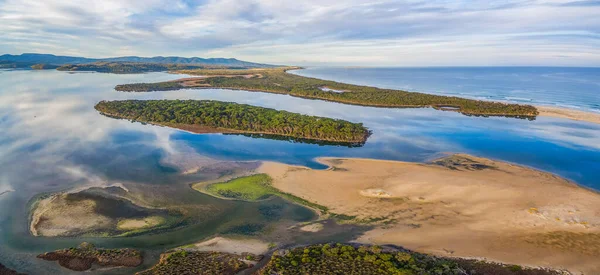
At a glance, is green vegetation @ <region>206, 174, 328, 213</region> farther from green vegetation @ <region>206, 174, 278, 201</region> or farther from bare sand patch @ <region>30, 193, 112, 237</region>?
bare sand patch @ <region>30, 193, 112, 237</region>

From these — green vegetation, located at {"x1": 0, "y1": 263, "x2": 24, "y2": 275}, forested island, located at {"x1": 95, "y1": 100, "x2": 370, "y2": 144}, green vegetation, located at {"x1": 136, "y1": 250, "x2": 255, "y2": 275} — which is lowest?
green vegetation, located at {"x1": 0, "y1": 263, "x2": 24, "y2": 275}

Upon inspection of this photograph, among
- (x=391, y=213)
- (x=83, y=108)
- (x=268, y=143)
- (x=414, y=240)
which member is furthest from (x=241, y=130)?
(x=83, y=108)

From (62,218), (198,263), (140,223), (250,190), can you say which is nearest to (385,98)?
(250,190)

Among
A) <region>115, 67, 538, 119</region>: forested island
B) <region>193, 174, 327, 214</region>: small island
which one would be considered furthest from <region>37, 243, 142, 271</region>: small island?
<region>115, 67, 538, 119</region>: forested island

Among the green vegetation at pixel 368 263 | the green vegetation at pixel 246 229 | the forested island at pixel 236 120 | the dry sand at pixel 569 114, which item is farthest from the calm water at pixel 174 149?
the green vegetation at pixel 368 263

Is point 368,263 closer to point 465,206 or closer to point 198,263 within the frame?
point 198,263

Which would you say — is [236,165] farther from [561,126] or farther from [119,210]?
[561,126]

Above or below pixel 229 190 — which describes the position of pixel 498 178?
above
